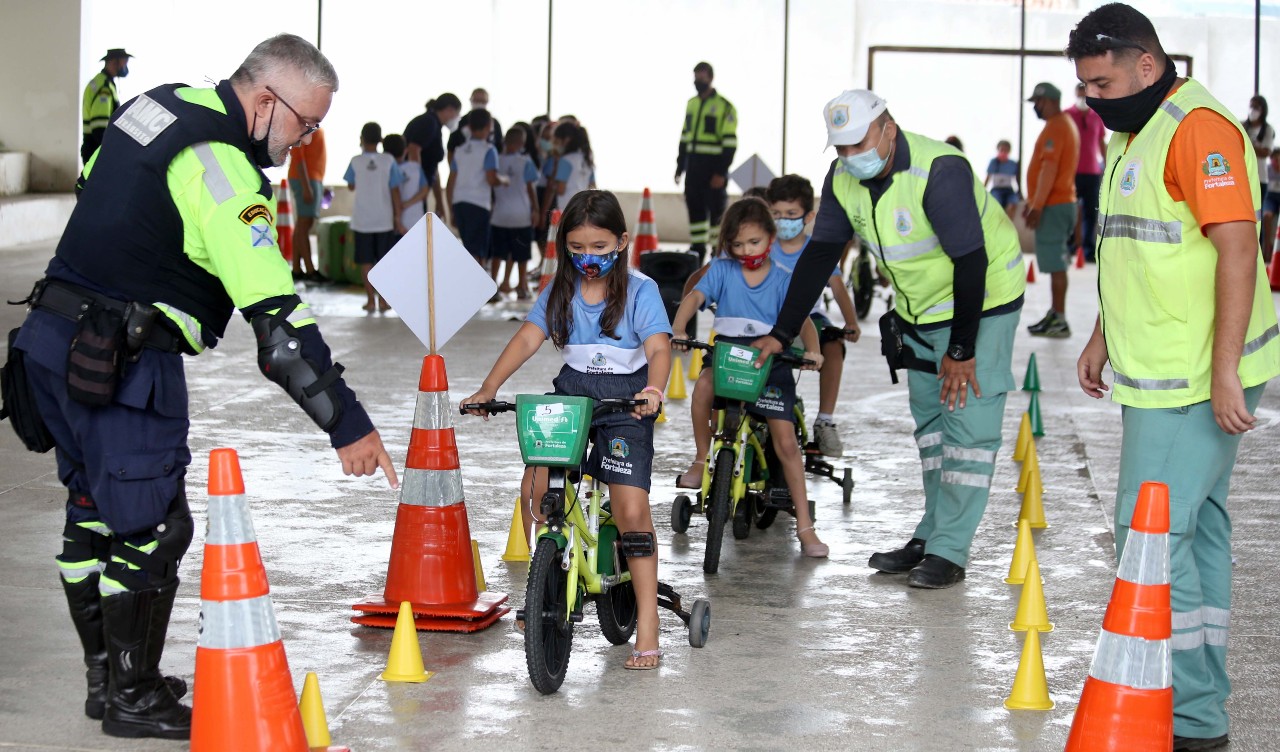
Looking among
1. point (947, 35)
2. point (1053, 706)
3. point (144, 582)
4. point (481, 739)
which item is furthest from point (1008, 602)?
point (947, 35)

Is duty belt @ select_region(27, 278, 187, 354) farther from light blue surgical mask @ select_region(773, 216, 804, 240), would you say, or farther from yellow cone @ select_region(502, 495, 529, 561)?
light blue surgical mask @ select_region(773, 216, 804, 240)

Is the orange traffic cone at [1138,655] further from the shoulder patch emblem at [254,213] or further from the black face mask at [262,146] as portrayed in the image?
the black face mask at [262,146]

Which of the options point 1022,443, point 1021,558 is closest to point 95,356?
point 1021,558

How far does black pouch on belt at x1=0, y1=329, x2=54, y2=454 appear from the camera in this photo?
414cm

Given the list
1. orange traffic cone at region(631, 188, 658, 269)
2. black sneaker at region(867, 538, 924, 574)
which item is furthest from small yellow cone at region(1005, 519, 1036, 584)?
orange traffic cone at region(631, 188, 658, 269)

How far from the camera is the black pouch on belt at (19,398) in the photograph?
163 inches

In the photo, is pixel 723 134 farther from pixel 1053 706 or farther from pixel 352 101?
pixel 1053 706

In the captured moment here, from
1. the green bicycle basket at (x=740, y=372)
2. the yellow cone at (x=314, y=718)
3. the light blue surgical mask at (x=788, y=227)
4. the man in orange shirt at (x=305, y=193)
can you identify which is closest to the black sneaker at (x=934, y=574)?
the green bicycle basket at (x=740, y=372)

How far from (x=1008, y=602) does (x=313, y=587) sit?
2.58m

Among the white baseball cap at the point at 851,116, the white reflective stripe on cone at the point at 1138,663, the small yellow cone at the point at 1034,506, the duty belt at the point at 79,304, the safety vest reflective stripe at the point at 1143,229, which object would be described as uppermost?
the white baseball cap at the point at 851,116

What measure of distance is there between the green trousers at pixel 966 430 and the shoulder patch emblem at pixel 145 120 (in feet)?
10.4

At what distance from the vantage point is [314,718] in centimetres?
411

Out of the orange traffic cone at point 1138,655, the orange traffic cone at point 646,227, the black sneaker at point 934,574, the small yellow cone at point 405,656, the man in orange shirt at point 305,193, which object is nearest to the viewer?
the orange traffic cone at point 1138,655

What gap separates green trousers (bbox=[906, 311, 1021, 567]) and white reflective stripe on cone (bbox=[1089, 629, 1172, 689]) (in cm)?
232
